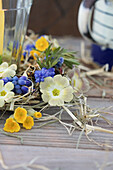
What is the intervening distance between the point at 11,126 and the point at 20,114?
23 mm

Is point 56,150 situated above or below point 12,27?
below

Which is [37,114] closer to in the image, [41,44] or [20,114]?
[20,114]

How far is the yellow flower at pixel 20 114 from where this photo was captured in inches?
14.5

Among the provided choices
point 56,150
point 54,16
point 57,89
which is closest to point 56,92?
point 57,89

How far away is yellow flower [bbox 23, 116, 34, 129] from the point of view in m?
0.37

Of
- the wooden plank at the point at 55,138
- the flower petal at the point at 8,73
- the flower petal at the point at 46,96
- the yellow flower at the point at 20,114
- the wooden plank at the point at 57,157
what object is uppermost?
the flower petal at the point at 8,73

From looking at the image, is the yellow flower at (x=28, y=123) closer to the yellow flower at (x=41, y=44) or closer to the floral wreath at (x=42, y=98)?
the floral wreath at (x=42, y=98)

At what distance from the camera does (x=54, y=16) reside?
1.23 meters

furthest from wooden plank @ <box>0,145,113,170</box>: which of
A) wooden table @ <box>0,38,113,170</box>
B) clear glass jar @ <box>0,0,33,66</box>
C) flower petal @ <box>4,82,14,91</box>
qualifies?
clear glass jar @ <box>0,0,33,66</box>

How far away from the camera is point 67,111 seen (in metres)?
0.41

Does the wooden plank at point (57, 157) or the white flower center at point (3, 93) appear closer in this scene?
the wooden plank at point (57, 157)

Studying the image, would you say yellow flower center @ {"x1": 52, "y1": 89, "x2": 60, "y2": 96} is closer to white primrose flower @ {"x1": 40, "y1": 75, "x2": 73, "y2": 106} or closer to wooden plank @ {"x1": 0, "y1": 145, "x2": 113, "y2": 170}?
white primrose flower @ {"x1": 40, "y1": 75, "x2": 73, "y2": 106}

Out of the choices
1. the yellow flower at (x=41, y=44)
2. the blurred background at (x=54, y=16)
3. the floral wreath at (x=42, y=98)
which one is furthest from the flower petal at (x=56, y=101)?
the blurred background at (x=54, y=16)

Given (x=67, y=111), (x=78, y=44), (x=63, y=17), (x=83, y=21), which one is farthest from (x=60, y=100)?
(x=63, y=17)
